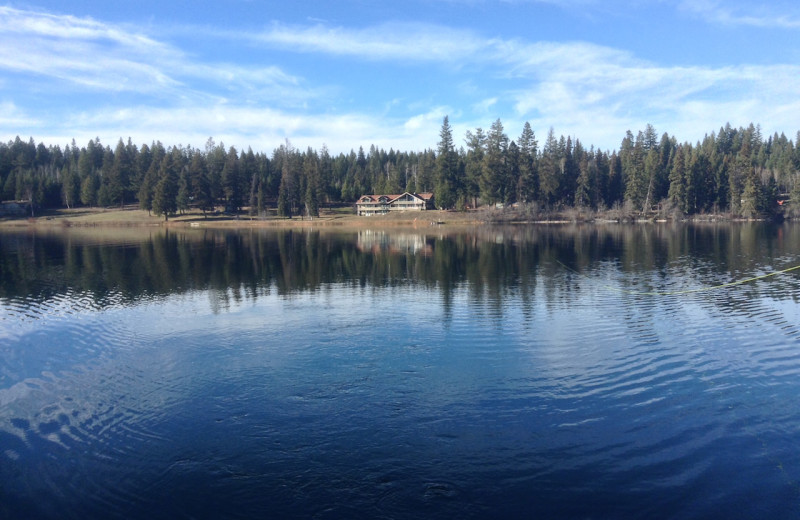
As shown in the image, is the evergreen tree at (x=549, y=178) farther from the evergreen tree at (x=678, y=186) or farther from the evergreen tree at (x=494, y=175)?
the evergreen tree at (x=678, y=186)

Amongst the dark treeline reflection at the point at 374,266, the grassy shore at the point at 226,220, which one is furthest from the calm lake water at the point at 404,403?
the grassy shore at the point at 226,220

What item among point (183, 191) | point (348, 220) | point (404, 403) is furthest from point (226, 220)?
point (404, 403)

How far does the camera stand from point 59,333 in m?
20.0

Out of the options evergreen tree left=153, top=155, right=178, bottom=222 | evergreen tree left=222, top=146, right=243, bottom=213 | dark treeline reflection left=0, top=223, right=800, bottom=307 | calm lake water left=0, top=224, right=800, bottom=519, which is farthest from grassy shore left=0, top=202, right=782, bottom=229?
calm lake water left=0, top=224, right=800, bottom=519

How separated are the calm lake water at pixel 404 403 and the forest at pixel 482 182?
83589 mm

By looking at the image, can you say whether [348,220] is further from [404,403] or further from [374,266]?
[404,403]

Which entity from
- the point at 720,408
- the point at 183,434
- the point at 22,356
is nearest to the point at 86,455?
the point at 183,434

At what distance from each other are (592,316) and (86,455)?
1778 cm

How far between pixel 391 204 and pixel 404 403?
110690 millimetres

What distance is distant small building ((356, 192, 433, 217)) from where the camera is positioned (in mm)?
120875

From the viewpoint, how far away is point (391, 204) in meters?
122

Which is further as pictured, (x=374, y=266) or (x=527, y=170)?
(x=527, y=170)

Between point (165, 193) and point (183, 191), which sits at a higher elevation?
point (183, 191)

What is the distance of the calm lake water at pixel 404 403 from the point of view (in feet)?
29.9
